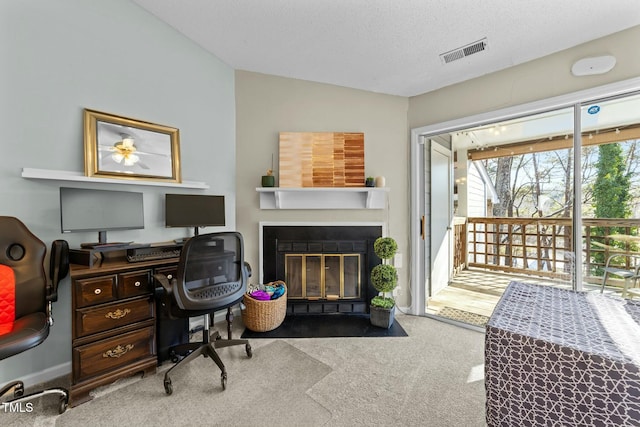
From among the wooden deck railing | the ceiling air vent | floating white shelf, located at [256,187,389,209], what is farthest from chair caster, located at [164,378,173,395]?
the ceiling air vent

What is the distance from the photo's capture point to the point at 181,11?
222cm

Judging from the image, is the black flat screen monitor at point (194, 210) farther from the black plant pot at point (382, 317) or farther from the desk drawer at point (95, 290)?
the black plant pot at point (382, 317)

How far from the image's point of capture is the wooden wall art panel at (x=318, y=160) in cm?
293

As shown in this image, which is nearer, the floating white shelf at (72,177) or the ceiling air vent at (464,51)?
the floating white shelf at (72,177)

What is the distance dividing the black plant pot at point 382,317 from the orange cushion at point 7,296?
2.66 m

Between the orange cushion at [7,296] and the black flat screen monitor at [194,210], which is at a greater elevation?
the black flat screen monitor at [194,210]

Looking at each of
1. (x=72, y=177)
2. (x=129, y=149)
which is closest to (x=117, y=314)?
(x=72, y=177)

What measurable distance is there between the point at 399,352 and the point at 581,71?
8.91 ft

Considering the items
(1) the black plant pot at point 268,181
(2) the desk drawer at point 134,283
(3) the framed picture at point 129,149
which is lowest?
(2) the desk drawer at point 134,283

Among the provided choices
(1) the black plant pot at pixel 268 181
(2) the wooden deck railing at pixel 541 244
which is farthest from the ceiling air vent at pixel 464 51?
(1) the black plant pot at pixel 268 181

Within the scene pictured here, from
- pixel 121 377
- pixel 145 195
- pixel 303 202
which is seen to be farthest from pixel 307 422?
pixel 145 195

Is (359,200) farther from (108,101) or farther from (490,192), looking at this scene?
(108,101)

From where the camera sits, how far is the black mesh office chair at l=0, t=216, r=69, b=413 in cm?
151

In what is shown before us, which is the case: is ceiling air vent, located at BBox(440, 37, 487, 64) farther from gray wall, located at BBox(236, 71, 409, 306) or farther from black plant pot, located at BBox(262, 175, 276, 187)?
black plant pot, located at BBox(262, 175, 276, 187)
